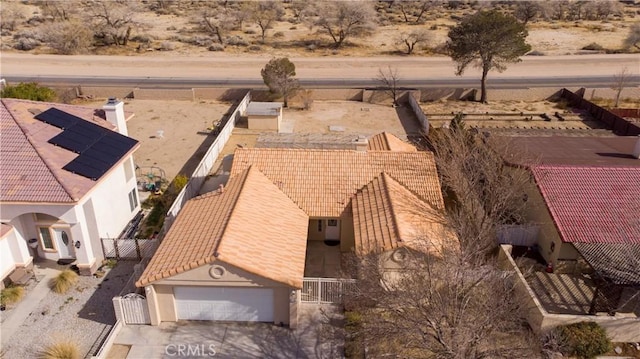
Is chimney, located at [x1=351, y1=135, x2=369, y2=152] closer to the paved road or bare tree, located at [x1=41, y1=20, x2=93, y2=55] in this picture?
the paved road

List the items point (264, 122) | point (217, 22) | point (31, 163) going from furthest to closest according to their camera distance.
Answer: point (217, 22)
point (264, 122)
point (31, 163)

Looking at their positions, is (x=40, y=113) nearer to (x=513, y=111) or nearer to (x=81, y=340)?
(x=81, y=340)

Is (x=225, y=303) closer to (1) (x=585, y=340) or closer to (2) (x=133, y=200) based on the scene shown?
(2) (x=133, y=200)

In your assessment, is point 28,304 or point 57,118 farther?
point 57,118

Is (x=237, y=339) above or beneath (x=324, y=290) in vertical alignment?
beneath

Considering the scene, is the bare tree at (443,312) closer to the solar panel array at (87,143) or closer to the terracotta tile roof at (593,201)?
the terracotta tile roof at (593,201)

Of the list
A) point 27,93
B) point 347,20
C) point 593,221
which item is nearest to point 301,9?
point 347,20
